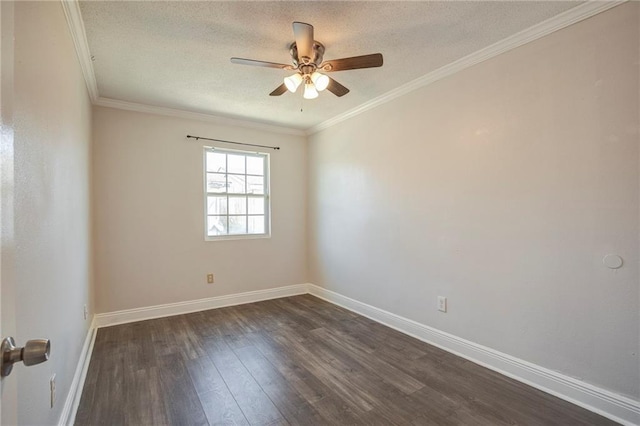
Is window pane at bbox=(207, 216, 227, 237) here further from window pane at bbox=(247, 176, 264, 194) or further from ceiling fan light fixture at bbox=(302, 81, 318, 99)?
ceiling fan light fixture at bbox=(302, 81, 318, 99)

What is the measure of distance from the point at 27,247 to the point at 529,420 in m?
2.68

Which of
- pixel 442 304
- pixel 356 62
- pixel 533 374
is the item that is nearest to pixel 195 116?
pixel 356 62

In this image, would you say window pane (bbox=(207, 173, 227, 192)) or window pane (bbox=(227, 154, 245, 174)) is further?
window pane (bbox=(227, 154, 245, 174))

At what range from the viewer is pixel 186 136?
3807 mm

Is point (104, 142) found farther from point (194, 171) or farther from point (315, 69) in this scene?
point (315, 69)

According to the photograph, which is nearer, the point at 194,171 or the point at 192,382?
the point at 192,382


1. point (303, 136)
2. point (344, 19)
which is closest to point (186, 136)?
point (303, 136)

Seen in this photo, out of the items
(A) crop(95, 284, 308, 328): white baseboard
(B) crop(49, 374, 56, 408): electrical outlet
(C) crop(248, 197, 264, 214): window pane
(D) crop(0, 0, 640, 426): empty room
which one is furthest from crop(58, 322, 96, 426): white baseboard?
(C) crop(248, 197, 264, 214): window pane

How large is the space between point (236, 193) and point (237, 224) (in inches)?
17.0

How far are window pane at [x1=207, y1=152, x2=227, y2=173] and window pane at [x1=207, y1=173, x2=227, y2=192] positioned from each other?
7 cm

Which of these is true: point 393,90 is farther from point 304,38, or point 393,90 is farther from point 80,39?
point 80,39

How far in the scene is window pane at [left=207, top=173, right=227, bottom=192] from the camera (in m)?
4.02

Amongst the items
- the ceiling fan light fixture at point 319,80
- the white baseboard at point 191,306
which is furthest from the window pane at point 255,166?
the ceiling fan light fixture at point 319,80

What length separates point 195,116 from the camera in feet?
12.6
